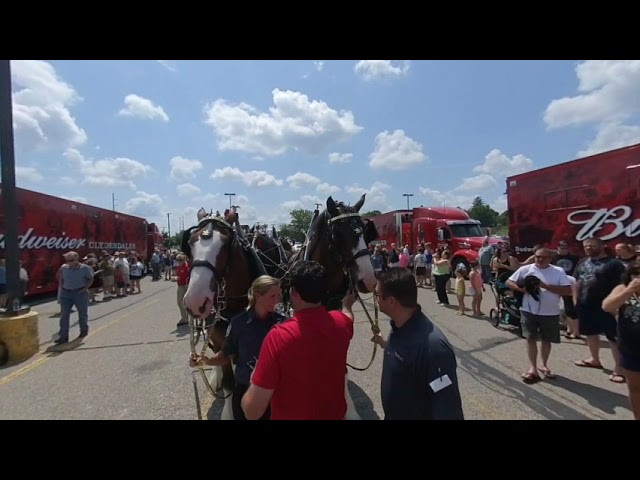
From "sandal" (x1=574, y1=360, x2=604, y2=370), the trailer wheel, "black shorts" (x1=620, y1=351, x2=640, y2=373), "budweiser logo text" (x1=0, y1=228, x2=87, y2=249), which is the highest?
"budweiser logo text" (x1=0, y1=228, x2=87, y2=249)

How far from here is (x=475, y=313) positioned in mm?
8367

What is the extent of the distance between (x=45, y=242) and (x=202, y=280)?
45.3 feet

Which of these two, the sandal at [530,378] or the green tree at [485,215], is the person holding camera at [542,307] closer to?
the sandal at [530,378]

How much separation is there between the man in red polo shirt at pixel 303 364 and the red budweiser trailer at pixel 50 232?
1244 cm

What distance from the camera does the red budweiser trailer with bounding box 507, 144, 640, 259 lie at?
6.55 meters

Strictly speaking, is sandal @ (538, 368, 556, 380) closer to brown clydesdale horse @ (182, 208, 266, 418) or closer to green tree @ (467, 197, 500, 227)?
brown clydesdale horse @ (182, 208, 266, 418)

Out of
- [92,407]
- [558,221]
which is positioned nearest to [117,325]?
[92,407]

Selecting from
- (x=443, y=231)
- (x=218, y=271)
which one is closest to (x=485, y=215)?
(x=443, y=231)

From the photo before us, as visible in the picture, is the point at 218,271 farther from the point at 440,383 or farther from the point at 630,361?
the point at 630,361

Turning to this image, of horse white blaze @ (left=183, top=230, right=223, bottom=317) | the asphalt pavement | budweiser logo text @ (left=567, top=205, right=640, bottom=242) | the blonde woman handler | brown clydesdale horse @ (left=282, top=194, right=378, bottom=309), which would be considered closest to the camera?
the blonde woman handler

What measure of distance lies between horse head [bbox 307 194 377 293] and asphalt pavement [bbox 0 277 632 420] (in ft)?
5.08

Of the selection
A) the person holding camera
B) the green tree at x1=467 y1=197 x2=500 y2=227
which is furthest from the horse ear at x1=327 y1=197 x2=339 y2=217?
the green tree at x1=467 y1=197 x2=500 y2=227

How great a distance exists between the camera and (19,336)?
20.2 feet

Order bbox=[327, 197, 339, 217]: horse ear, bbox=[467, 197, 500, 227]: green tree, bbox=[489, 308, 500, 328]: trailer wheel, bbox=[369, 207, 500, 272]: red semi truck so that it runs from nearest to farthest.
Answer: bbox=[327, 197, 339, 217]: horse ear
bbox=[489, 308, 500, 328]: trailer wheel
bbox=[369, 207, 500, 272]: red semi truck
bbox=[467, 197, 500, 227]: green tree
